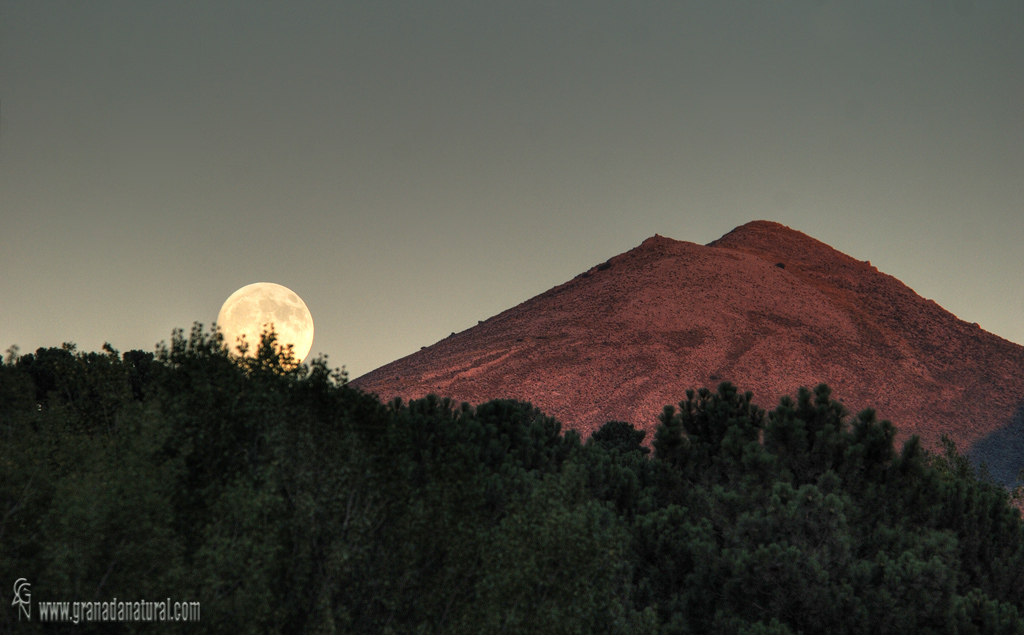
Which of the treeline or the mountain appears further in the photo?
the mountain

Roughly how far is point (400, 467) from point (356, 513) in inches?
45.5

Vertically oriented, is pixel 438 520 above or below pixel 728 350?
below

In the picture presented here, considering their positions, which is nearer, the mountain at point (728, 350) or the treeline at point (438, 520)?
the treeline at point (438, 520)

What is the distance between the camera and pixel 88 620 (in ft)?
33.0

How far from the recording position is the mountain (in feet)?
227

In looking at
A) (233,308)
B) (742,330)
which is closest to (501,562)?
(233,308)

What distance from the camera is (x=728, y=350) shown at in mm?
76250

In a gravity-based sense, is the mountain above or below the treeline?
above

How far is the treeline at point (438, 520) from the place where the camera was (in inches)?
416

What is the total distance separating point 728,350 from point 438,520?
66446 mm

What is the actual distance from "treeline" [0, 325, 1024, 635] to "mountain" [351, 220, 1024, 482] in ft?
140

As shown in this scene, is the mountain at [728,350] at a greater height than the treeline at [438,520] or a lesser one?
greater

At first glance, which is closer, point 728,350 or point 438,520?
point 438,520

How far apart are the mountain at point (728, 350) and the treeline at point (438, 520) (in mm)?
42566
